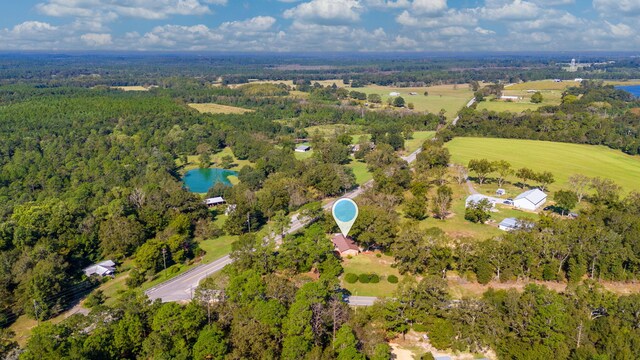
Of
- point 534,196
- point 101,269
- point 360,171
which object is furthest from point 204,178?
point 534,196

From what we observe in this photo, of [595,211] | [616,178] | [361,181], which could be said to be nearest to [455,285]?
[595,211]

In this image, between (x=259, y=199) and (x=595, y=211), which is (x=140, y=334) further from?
(x=595, y=211)

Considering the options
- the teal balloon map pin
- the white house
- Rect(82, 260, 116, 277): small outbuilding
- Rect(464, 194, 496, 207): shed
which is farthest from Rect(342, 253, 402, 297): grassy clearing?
the white house

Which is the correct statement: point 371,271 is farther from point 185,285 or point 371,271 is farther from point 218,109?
point 218,109

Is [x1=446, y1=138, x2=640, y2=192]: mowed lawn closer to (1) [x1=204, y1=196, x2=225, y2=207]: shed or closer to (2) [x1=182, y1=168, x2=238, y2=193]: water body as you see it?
(2) [x1=182, y1=168, x2=238, y2=193]: water body

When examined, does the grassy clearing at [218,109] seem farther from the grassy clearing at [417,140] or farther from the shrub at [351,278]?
the shrub at [351,278]

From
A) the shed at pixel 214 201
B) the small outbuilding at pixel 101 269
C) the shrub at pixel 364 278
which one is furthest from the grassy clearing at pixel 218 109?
the shrub at pixel 364 278
